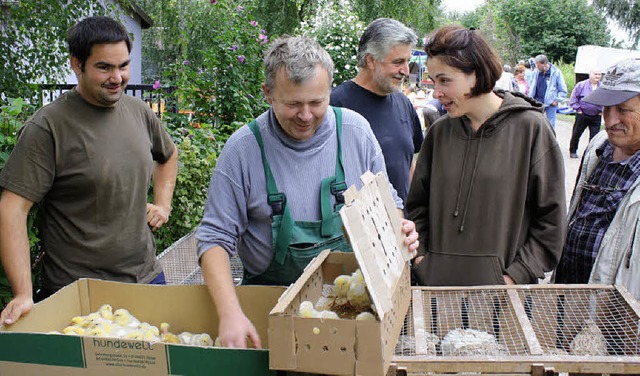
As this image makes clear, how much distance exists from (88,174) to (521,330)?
1768 millimetres

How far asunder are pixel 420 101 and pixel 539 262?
11.0m

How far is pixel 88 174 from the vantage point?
2570 millimetres

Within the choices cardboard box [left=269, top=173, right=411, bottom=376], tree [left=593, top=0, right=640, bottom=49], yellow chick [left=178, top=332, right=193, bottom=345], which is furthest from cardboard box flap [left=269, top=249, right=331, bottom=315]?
tree [left=593, top=0, right=640, bottom=49]

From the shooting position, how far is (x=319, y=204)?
2184mm

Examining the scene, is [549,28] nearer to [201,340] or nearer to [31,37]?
[31,37]

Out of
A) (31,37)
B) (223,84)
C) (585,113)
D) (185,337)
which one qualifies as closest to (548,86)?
(585,113)

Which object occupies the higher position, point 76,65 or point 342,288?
point 76,65

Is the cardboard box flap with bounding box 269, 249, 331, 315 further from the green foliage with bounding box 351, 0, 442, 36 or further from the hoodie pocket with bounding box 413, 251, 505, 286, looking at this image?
the green foliage with bounding box 351, 0, 442, 36

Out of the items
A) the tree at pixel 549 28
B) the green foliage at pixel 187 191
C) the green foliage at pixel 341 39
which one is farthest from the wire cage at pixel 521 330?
the tree at pixel 549 28

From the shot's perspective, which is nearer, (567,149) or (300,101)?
(300,101)

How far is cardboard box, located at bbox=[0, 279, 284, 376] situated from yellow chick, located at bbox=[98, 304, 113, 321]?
0.09 m

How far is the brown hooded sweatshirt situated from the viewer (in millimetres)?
2484

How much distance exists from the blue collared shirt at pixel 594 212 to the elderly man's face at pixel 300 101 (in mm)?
1316

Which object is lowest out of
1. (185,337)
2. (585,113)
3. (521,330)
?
(585,113)
